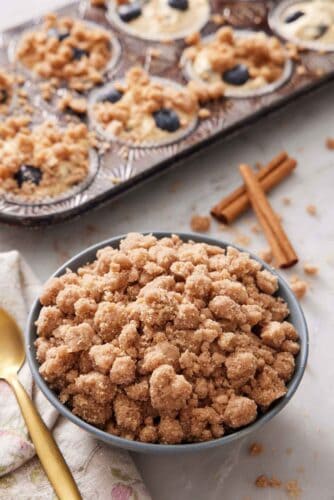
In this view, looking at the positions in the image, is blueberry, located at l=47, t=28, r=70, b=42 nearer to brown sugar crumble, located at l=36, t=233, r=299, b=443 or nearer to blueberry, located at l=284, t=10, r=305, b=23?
blueberry, located at l=284, t=10, r=305, b=23

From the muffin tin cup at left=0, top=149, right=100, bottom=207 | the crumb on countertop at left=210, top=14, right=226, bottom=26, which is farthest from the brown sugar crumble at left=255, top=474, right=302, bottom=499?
the crumb on countertop at left=210, top=14, right=226, bottom=26

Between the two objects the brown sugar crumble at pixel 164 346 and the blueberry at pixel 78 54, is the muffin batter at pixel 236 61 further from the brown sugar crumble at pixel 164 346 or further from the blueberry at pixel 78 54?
the brown sugar crumble at pixel 164 346

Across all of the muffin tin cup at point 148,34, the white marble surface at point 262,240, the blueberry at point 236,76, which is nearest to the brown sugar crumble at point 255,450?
the white marble surface at point 262,240

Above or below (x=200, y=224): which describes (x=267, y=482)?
below

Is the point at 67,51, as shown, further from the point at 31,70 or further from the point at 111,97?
the point at 111,97

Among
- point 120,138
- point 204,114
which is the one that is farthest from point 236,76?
point 120,138
